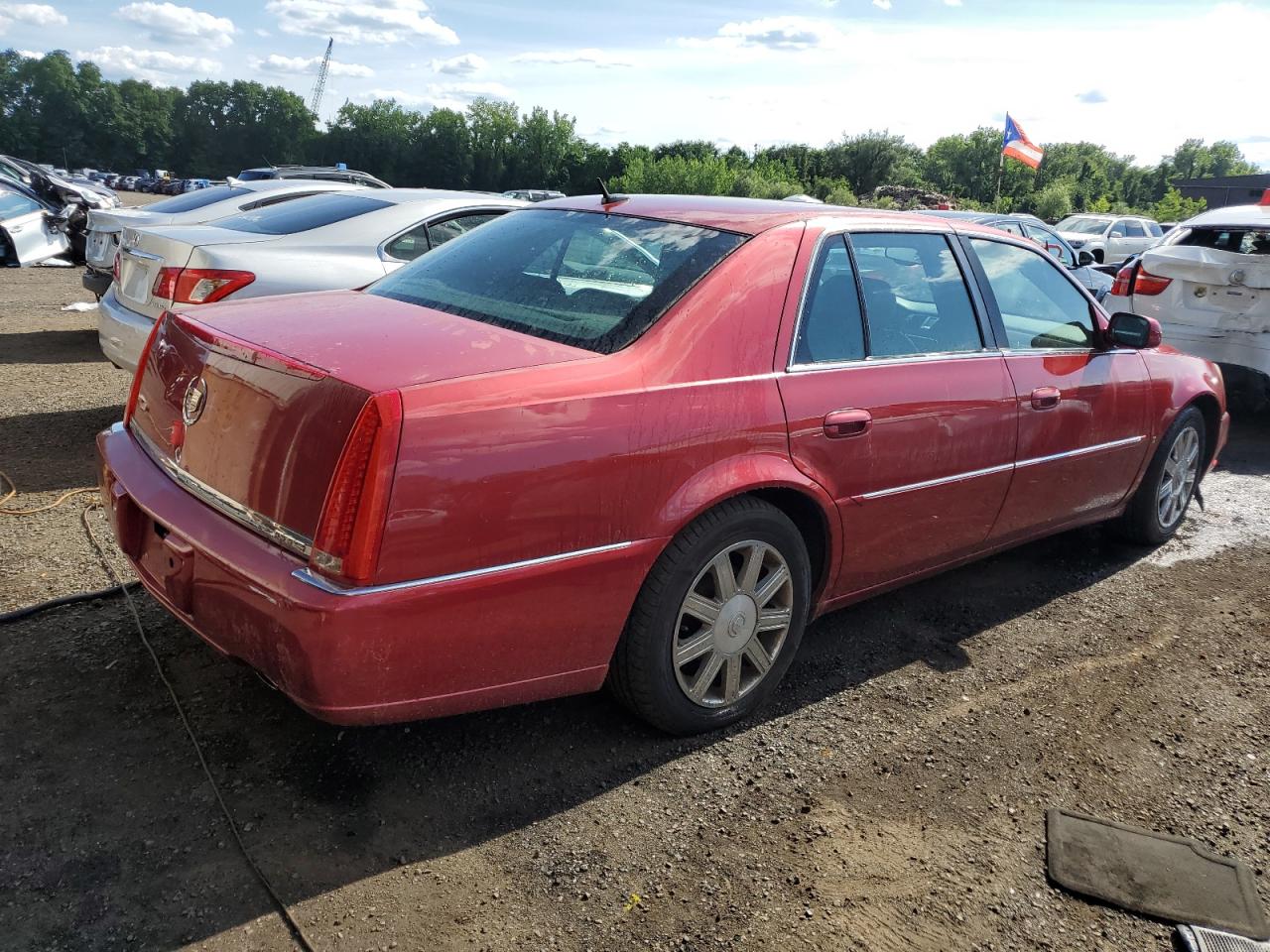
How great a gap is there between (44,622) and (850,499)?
2.82 meters

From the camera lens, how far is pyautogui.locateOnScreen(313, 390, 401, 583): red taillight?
2354 millimetres

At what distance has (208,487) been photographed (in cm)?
274

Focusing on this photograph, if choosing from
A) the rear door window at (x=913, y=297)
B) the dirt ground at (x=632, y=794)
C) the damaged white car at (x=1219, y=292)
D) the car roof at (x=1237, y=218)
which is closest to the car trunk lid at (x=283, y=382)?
the dirt ground at (x=632, y=794)

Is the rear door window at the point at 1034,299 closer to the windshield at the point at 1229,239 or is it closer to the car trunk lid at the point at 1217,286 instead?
the car trunk lid at the point at 1217,286

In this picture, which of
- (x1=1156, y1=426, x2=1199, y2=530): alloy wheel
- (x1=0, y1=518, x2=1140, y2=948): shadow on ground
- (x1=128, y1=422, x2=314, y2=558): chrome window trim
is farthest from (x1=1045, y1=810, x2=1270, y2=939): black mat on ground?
(x1=1156, y1=426, x2=1199, y2=530): alloy wheel

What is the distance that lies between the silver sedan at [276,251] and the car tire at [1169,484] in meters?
3.44

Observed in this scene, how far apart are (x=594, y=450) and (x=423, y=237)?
4413mm

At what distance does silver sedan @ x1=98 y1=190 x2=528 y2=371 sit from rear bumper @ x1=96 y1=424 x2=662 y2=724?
114 inches

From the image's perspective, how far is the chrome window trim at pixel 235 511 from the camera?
8.08 ft

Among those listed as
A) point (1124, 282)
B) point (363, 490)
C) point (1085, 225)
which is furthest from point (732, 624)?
point (1085, 225)

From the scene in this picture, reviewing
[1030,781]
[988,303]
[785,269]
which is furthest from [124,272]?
[1030,781]

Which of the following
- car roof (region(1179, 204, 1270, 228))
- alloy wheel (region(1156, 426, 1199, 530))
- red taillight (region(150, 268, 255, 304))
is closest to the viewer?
alloy wheel (region(1156, 426, 1199, 530))

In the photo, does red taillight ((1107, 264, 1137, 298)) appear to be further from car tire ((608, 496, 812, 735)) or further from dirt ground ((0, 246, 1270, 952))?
car tire ((608, 496, 812, 735))

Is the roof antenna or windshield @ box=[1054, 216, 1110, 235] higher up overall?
windshield @ box=[1054, 216, 1110, 235]
